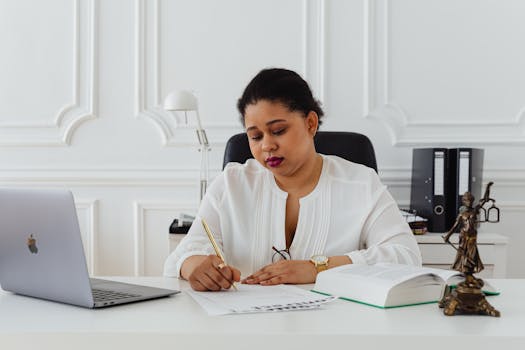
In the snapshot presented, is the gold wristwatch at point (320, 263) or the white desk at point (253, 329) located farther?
the gold wristwatch at point (320, 263)

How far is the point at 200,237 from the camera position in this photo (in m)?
1.78

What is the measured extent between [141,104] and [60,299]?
192 cm

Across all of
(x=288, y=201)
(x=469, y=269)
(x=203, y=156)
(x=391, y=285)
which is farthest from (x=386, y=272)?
(x=203, y=156)

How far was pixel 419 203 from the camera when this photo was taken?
2783 mm

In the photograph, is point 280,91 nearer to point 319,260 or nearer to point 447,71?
point 319,260

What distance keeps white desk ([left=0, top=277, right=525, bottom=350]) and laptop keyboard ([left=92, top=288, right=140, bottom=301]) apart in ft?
0.19

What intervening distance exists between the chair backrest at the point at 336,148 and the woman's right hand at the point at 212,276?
2.56 feet

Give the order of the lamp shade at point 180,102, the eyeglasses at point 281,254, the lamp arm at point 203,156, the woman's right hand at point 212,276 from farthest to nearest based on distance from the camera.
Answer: the lamp arm at point 203,156 < the lamp shade at point 180,102 < the eyeglasses at point 281,254 < the woman's right hand at point 212,276

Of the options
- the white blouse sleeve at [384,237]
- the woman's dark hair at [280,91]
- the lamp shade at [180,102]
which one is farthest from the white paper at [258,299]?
the lamp shade at [180,102]

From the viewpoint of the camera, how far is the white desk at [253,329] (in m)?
0.99

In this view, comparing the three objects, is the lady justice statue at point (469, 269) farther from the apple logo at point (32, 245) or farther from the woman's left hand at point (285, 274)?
the apple logo at point (32, 245)

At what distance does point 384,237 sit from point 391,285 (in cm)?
57

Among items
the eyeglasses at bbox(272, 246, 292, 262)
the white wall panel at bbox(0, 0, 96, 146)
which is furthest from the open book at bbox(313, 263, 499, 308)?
the white wall panel at bbox(0, 0, 96, 146)

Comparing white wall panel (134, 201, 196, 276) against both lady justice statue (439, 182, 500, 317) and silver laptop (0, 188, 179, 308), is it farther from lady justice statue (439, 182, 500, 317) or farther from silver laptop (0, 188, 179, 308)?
lady justice statue (439, 182, 500, 317)
